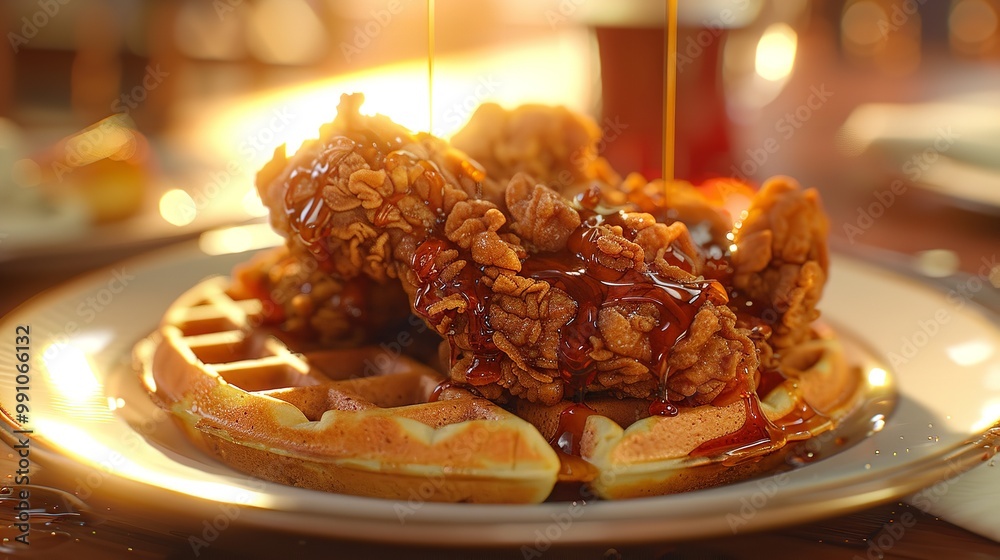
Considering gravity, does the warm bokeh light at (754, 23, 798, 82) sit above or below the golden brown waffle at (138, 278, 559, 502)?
A: above

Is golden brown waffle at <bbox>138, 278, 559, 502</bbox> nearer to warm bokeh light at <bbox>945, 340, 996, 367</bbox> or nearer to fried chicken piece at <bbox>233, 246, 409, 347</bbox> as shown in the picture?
fried chicken piece at <bbox>233, 246, 409, 347</bbox>

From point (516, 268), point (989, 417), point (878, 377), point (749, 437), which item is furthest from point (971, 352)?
Answer: point (516, 268)

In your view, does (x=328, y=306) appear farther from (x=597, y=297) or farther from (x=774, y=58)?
(x=774, y=58)

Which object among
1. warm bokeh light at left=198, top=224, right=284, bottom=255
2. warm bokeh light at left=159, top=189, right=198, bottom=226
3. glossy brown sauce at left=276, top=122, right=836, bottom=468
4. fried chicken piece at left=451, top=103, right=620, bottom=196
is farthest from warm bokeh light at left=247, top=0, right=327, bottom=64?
glossy brown sauce at left=276, top=122, right=836, bottom=468

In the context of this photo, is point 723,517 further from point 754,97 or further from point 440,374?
point 754,97

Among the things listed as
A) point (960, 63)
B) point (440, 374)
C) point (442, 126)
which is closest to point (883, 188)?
point (442, 126)

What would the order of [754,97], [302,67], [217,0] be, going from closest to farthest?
[754,97]
[217,0]
[302,67]
